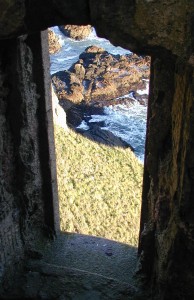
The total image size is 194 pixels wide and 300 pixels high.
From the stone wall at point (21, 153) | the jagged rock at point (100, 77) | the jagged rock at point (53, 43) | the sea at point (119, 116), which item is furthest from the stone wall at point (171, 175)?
the jagged rock at point (53, 43)

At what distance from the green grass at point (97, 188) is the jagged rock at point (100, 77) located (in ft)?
13.7

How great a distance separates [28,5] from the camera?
6.88 feet

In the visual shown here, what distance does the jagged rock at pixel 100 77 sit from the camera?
52.2ft

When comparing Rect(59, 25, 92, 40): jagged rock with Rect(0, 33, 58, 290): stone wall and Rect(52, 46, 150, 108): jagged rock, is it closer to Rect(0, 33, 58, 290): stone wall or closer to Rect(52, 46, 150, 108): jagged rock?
Rect(52, 46, 150, 108): jagged rock

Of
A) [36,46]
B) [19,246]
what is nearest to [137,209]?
[19,246]

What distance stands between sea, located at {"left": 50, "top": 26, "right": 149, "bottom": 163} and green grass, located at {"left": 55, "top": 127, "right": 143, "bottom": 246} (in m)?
1.50

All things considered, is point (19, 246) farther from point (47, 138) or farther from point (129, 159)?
point (129, 159)

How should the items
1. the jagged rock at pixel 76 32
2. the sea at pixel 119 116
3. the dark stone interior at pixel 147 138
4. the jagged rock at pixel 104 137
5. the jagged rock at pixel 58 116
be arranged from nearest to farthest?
1. the dark stone interior at pixel 147 138
2. the jagged rock at pixel 58 116
3. the jagged rock at pixel 104 137
4. the sea at pixel 119 116
5. the jagged rock at pixel 76 32

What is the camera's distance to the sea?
1425 centimetres

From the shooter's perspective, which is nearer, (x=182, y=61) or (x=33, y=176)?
(x=182, y=61)

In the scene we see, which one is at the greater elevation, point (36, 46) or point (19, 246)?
point (36, 46)

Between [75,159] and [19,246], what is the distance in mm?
7349

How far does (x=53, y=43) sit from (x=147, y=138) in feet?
59.9

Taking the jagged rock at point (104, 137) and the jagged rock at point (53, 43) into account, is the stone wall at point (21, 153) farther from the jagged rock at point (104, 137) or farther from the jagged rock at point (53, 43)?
the jagged rock at point (53, 43)
